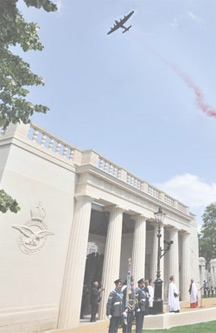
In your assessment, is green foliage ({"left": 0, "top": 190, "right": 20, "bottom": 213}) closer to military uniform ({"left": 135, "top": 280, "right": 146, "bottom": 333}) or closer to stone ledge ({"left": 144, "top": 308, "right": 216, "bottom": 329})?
military uniform ({"left": 135, "top": 280, "right": 146, "bottom": 333})

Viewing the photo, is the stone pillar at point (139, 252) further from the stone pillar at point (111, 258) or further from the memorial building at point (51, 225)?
the stone pillar at point (111, 258)

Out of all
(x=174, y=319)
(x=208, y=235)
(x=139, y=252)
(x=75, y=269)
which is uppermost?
(x=208, y=235)

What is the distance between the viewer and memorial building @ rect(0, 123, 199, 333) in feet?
37.6

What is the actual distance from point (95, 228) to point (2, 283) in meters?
13.1

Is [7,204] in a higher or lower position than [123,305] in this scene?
higher

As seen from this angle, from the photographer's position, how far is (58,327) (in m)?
12.8

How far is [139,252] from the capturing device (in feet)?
60.1

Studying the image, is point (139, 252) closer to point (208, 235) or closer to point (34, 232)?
point (34, 232)

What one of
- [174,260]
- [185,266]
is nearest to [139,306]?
[174,260]

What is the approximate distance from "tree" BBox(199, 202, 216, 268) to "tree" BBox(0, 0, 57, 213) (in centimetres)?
4608

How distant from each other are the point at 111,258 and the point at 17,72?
12.4 metres

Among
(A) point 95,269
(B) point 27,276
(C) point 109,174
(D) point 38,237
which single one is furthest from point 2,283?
(A) point 95,269

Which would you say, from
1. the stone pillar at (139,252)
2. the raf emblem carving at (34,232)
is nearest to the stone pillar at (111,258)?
→ the stone pillar at (139,252)

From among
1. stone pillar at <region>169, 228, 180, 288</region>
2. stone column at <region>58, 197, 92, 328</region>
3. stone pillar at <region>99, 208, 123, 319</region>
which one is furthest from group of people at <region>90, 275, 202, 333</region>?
stone pillar at <region>169, 228, 180, 288</region>
